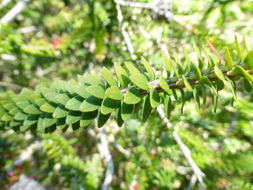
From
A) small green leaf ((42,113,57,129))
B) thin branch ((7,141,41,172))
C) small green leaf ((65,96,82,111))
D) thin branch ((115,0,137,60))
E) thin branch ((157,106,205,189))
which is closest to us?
small green leaf ((65,96,82,111))

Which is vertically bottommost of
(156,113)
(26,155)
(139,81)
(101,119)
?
(26,155)

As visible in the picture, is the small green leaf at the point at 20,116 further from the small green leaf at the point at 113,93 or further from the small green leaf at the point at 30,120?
the small green leaf at the point at 113,93

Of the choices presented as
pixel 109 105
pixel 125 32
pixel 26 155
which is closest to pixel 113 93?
pixel 109 105

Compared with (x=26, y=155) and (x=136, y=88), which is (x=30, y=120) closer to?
(x=136, y=88)

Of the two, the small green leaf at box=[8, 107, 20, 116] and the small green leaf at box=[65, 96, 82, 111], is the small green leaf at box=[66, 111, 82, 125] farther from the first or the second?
the small green leaf at box=[8, 107, 20, 116]

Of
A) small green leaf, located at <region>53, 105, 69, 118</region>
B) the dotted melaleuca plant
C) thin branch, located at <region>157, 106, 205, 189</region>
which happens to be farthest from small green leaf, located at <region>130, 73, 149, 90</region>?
thin branch, located at <region>157, 106, 205, 189</region>

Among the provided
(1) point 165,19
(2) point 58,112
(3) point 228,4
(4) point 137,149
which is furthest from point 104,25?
(2) point 58,112
